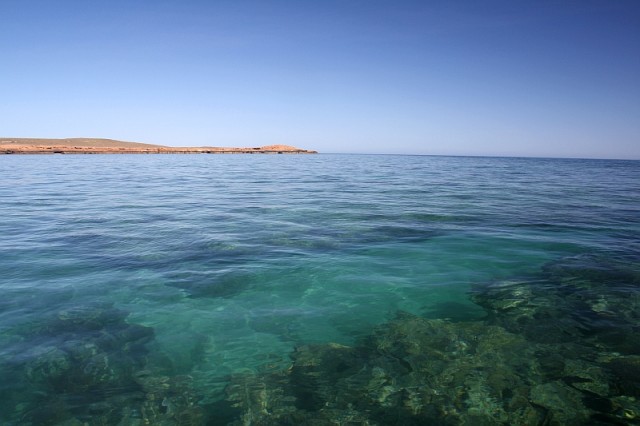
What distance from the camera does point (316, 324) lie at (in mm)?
6352

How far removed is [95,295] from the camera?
7098mm

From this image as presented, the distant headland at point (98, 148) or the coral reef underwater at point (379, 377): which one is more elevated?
the distant headland at point (98, 148)

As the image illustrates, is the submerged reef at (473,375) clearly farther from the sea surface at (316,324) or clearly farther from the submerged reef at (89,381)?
the submerged reef at (89,381)

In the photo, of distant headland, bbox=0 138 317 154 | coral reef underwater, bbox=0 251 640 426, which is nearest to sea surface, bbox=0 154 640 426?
coral reef underwater, bbox=0 251 640 426

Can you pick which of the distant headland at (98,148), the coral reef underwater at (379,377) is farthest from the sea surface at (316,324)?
the distant headland at (98,148)

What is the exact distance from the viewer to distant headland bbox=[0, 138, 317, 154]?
78.4 meters

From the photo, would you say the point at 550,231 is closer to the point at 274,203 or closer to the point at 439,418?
the point at 439,418

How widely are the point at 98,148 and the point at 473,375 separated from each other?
119 meters

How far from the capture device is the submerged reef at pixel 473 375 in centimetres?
417

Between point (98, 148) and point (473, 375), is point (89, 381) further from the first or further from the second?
point (98, 148)

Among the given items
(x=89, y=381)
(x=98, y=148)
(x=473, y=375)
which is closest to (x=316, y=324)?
(x=473, y=375)

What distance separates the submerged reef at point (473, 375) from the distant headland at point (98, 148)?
90.4 m

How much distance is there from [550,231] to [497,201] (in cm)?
752

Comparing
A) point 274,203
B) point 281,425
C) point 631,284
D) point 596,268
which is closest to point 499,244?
point 596,268
